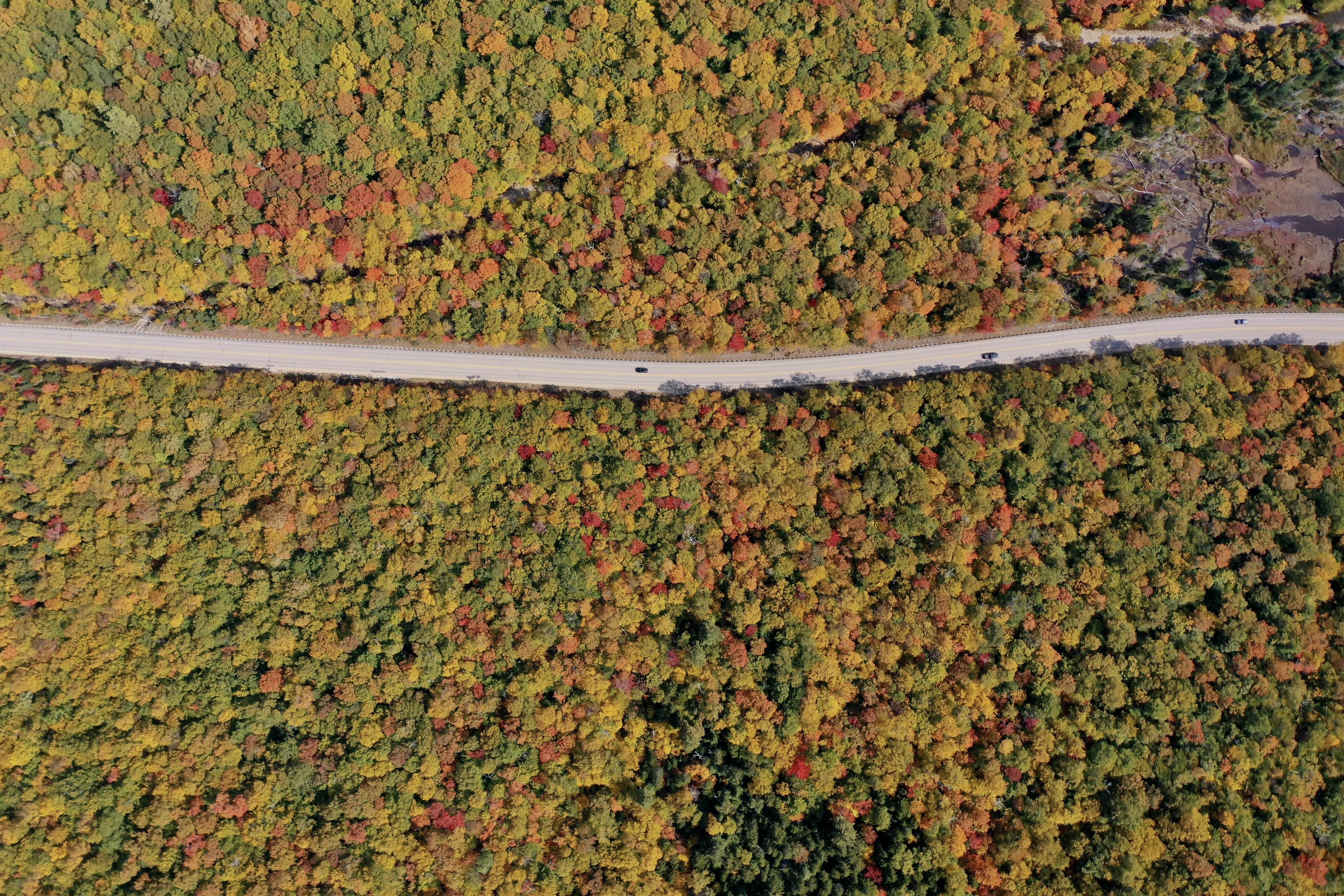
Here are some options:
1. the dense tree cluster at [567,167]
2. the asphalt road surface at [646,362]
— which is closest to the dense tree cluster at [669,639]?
A: the asphalt road surface at [646,362]

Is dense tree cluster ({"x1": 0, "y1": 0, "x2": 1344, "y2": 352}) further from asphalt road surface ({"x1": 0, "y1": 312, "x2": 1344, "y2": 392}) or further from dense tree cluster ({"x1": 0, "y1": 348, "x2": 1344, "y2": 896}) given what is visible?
dense tree cluster ({"x1": 0, "y1": 348, "x2": 1344, "y2": 896})

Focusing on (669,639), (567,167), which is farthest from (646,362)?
(669,639)

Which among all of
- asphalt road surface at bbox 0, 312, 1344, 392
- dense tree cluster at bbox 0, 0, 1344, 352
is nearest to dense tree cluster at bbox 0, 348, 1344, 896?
asphalt road surface at bbox 0, 312, 1344, 392

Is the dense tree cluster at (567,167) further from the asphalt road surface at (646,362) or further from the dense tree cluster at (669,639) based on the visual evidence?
the dense tree cluster at (669,639)

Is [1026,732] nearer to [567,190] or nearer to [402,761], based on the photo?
[402,761]

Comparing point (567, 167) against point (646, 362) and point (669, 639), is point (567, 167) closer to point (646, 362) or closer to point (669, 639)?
point (646, 362)

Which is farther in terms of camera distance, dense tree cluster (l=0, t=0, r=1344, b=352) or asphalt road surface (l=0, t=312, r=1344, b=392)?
asphalt road surface (l=0, t=312, r=1344, b=392)
